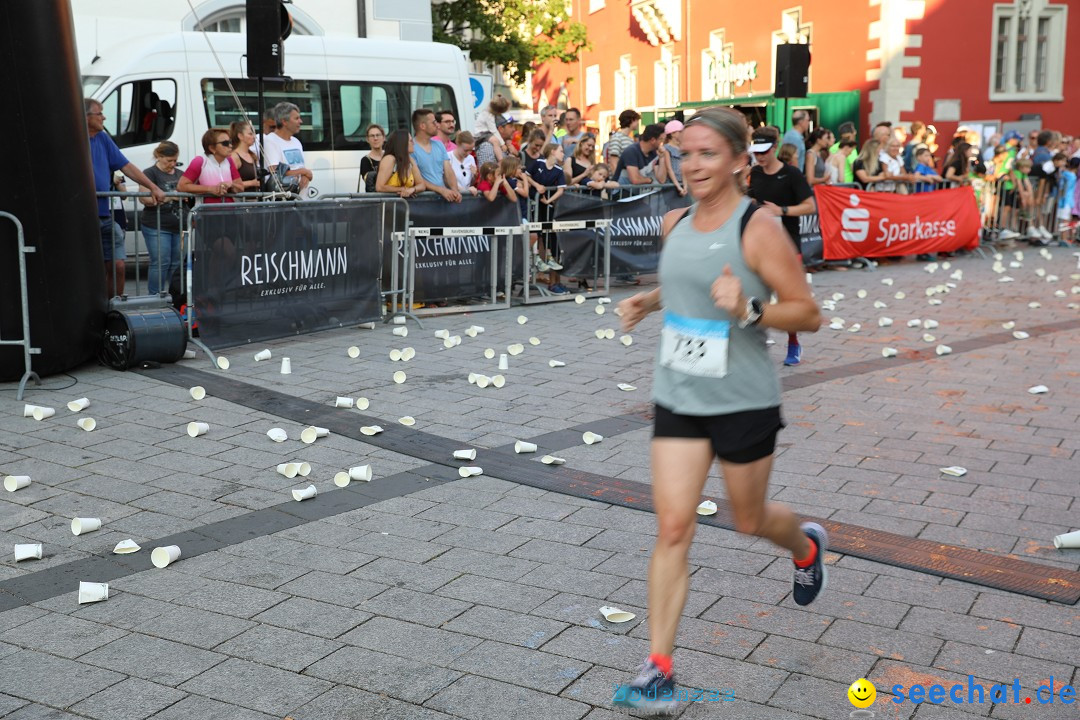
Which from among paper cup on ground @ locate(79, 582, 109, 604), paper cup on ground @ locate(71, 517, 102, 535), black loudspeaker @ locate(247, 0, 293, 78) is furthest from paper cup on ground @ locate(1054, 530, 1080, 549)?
black loudspeaker @ locate(247, 0, 293, 78)

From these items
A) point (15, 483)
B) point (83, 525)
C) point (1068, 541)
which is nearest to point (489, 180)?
point (15, 483)

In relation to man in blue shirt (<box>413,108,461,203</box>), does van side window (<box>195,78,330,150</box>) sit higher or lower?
higher

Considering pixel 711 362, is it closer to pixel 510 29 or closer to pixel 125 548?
pixel 125 548

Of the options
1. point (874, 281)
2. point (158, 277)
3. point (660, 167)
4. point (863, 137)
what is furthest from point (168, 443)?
point (863, 137)

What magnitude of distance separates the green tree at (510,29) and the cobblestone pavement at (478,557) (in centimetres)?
2366

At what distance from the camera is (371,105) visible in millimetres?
15984

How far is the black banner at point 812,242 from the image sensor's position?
15.7m

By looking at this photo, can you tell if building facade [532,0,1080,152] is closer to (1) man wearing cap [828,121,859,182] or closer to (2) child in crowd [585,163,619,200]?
(1) man wearing cap [828,121,859,182]

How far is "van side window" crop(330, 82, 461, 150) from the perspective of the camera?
15680 mm

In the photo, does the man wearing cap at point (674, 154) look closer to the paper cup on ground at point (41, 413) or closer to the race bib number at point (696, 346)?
the paper cup on ground at point (41, 413)

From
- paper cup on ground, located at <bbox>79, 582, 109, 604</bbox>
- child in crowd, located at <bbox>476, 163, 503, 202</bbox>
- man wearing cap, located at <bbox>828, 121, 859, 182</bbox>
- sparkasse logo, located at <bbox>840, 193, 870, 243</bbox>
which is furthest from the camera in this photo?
man wearing cap, located at <bbox>828, 121, 859, 182</bbox>

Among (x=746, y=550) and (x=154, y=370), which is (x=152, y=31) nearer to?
(x=154, y=370)

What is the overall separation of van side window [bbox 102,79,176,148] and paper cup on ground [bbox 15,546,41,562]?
33.9 ft

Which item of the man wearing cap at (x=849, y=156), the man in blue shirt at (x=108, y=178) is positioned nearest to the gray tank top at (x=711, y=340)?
the man in blue shirt at (x=108, y=178)
